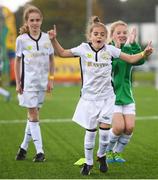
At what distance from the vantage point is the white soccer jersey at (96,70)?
9.57m

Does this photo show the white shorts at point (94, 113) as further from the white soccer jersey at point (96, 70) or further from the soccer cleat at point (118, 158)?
the soccer cleat at point (118, 158)

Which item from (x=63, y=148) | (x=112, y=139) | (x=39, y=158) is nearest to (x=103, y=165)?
(x=112, y=139)

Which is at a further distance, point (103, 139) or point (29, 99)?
point (29, 99)

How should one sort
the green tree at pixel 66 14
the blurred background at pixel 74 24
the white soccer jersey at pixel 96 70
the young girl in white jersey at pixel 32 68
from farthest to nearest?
the green tree at pixel 66 14
the blurred background at pixel 74 24
the young girl in white jersey at pixel 32 68
the white soccer jersey at pixel 96 70

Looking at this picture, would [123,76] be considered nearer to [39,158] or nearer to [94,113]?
[94,113]

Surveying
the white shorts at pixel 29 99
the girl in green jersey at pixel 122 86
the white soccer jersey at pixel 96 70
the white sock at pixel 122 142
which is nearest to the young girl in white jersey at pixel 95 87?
the white soccer jersey at pixel 96 70

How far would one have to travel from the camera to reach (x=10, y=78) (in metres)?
32.8

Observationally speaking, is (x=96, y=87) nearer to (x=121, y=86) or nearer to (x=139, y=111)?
(x=121, y=86)

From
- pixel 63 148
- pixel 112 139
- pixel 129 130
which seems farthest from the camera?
pixel 63 148

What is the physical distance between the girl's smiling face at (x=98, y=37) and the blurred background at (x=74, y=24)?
10.8 m

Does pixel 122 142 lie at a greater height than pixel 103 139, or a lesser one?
lesser

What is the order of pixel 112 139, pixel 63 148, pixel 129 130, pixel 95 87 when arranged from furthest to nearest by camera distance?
pixel 63 148 → pixel 112 139 → pixel 129 130 → pixel 95 87

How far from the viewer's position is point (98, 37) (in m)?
9.57

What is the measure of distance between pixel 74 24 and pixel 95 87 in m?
66.8
